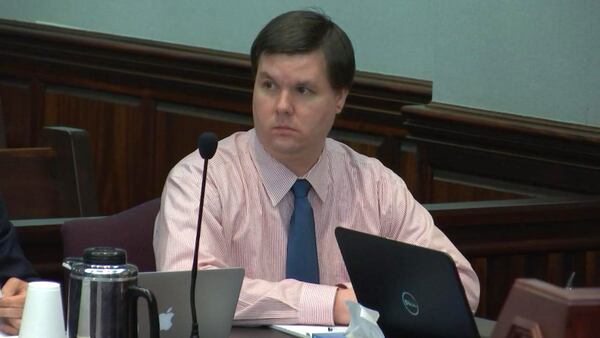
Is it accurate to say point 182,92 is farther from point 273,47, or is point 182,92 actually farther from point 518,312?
point 518,312

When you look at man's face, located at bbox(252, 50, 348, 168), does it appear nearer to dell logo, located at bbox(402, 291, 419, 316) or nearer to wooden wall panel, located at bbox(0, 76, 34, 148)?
dell logo, located at bbox(402, 291, 419, 316)

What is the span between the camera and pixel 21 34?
6242 millimetres

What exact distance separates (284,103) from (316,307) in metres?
0.50

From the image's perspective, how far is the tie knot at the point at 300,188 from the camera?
3100 mm

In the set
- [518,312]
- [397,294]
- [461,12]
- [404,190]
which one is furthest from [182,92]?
[518,312]

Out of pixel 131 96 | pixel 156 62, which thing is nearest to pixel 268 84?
pixel 156 62

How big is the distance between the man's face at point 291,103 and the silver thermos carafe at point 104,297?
2.84 ft

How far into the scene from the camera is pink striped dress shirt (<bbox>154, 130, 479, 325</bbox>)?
280cm

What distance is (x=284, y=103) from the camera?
299 cm

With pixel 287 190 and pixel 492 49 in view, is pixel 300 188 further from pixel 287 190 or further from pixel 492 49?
pixel 492 49

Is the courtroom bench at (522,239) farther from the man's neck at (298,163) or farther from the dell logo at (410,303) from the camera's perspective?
the dell logo at (410,303)

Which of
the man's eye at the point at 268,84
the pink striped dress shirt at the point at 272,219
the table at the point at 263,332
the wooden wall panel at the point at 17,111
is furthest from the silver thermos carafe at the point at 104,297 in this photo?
the wooden wall panel at the point at 17,111

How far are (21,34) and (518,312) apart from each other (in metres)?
4.98

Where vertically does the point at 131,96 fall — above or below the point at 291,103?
below
